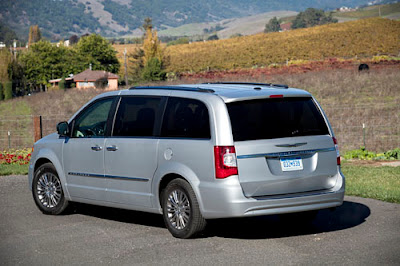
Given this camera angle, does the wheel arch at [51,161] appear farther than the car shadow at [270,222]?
Yes

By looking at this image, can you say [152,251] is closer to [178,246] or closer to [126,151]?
[178,246]

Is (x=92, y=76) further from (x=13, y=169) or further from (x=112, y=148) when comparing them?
(x=112, y=148)

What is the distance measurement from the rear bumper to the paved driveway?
380 mm

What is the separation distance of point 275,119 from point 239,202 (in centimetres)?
115

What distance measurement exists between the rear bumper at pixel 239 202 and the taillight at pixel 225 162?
0.08 m

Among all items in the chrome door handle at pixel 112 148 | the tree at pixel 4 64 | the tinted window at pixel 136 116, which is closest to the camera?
the tinted window at pixel 136 116

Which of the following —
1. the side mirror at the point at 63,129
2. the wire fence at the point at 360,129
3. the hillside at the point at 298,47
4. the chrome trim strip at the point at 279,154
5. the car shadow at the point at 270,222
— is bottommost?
the wire fence at the point at 360,129

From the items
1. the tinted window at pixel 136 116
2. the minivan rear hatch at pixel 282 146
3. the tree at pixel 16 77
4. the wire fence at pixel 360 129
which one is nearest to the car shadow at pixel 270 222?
the minivan rear hatch at pixel 282 146

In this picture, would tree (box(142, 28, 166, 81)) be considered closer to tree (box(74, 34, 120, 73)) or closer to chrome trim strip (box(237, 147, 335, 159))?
tree (box(74, 34, 120, 73))

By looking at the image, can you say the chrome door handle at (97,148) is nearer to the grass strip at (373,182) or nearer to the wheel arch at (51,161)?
the wheel arch at (51,161)

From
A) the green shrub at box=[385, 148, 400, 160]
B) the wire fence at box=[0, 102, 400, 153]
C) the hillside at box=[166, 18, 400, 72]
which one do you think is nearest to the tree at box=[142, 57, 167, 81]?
the hillside at box=[166, 18, 400, 72]

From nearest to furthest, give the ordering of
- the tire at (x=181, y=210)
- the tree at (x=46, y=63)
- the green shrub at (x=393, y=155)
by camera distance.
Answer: the tire at (x=181, y=210) < the green shrub at (x=393, y=155) < the tree at (x=46, y=63)

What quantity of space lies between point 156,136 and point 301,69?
56.9 meters

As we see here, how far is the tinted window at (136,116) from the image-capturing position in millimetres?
9141
